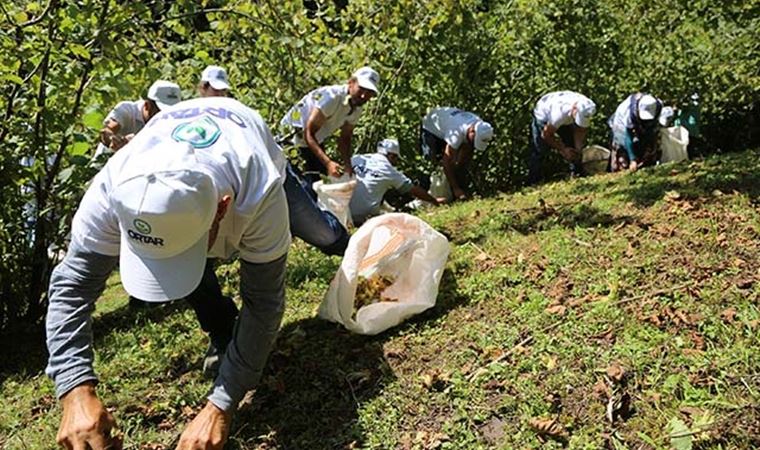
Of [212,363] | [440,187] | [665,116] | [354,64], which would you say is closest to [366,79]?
[354,64]

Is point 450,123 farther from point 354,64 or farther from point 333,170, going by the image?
point 333,170

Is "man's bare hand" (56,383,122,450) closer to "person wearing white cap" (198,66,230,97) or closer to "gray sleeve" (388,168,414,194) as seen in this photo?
"person wearing white cap" (198,66,230,97)

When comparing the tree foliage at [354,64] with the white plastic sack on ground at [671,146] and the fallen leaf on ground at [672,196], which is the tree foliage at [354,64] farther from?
the fallen leaf on ground at [672,196]

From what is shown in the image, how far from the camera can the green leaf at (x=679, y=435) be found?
2.24 meters

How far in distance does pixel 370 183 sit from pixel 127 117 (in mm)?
2644

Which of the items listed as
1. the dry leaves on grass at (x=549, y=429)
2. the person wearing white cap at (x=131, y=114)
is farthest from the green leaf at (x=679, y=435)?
the person wearing white cap at (x=131, y=114)

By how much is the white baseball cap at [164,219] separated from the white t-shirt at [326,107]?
12.6ft

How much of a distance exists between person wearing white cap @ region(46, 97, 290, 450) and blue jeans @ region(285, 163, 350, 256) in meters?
0.93

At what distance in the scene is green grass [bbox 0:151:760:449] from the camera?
8.23ft

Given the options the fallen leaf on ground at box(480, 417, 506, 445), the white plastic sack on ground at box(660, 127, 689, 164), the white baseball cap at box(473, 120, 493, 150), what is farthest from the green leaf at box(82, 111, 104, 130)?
the white plastic sack on ground at box(660, 127, 689, 164)

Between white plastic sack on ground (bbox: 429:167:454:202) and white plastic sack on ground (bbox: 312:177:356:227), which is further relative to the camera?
white plastic sack on ground (bbox: 429:167:454:202)

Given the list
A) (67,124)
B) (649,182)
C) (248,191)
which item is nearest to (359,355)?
(248,191)

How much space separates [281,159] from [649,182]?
422 centimetres

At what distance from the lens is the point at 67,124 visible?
4168 millimetres
